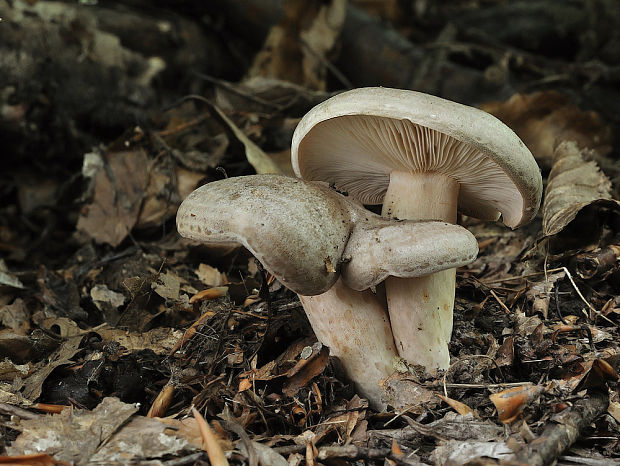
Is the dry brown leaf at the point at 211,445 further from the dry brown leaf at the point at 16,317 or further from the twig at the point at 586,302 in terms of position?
the twig at the point at 586,302

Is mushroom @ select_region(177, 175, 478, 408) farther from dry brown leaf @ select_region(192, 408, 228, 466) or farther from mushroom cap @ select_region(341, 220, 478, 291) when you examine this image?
dry brown leaf @ select_region(192, 408, 228, 466)

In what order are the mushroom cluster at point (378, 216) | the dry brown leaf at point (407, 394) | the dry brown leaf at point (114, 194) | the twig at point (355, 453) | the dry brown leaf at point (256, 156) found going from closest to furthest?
the twig at point (355, 453), the mushroom cluster at point (378, 216), the dry brown leaf at point (407, 394), the dry brown leaf at point (256, 156), the dry brown leaf at point (114, 194)

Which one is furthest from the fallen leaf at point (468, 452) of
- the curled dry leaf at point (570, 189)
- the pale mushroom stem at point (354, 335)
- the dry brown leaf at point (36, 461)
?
the curled dry leaf at point (570, 189)

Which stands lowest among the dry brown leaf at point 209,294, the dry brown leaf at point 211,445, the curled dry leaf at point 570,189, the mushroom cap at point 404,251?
the dry brown leaf at point 211,445

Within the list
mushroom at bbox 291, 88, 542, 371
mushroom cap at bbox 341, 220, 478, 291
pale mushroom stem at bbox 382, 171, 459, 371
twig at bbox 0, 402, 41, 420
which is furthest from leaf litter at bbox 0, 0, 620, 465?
mushroom cap at bbox 341, 220, 478, 291

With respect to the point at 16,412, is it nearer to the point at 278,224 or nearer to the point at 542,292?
the point at 278,224

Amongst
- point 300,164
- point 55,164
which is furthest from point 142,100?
point 300,164
